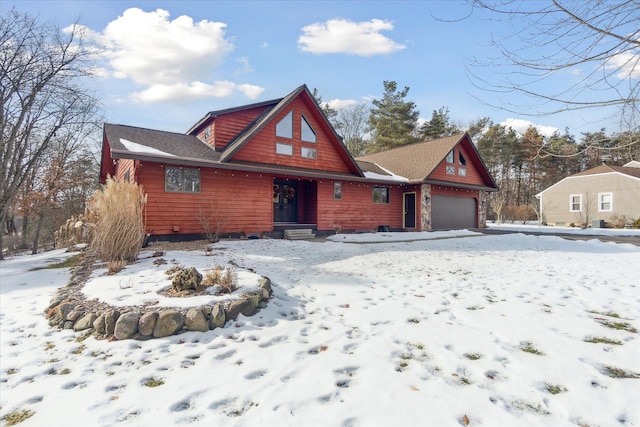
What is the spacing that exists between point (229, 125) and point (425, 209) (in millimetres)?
10522

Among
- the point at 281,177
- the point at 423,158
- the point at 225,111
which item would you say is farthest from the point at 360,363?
the point at 423,158

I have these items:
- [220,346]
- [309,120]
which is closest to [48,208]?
[309,120]

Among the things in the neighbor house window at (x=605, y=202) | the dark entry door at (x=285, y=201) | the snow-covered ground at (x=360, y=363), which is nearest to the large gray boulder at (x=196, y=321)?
the snow-covered ground at (x=360, y=363)

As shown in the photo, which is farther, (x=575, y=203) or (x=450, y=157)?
(x=575, y=203)

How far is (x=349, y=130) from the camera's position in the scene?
110 ft

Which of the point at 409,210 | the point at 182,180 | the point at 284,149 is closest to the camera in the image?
the point at 182,180

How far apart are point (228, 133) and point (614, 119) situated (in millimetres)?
11811

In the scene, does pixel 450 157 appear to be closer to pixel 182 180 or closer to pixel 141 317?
pixel 182 180

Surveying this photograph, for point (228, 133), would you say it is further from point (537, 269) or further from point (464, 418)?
point (464, 418)

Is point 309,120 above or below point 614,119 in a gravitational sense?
above

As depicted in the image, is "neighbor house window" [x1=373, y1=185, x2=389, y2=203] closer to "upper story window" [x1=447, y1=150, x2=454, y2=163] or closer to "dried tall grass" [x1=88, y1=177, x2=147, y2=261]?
"upper story window" [x1=447, y1=150, x2=454, y2=163]

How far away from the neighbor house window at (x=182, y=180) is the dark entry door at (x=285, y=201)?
3.83 meters

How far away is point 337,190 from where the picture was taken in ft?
45.3

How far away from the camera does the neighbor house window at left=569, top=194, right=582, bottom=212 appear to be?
22.9m
